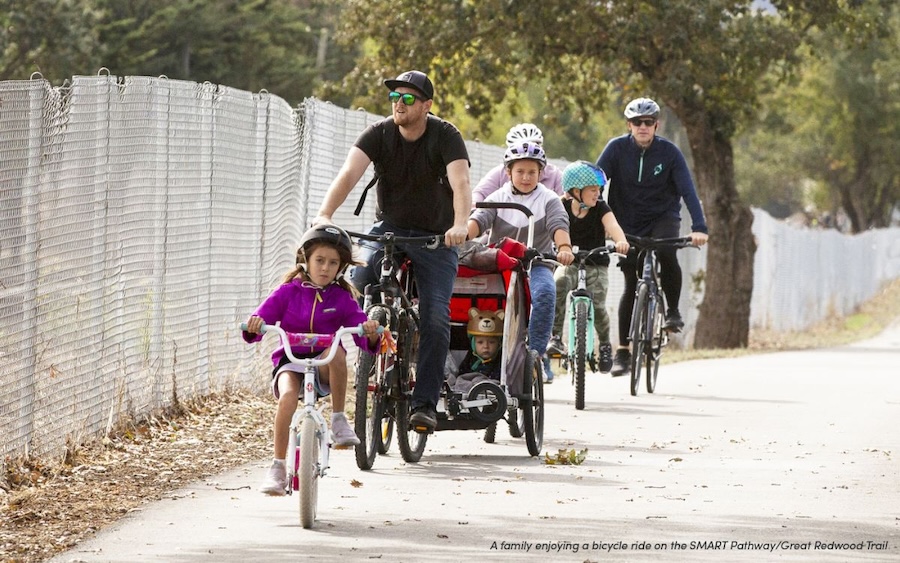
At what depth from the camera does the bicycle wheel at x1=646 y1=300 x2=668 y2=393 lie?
14961mm

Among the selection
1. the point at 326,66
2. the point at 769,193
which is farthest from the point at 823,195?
the point at 326,66

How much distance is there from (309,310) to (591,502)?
173 centimetres

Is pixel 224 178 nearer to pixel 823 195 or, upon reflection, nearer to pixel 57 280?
pixel 57 280

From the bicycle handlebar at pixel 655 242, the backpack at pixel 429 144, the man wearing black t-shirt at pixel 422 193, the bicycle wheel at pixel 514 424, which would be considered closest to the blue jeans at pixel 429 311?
the man wearing black t-shirt at pixel 422 193

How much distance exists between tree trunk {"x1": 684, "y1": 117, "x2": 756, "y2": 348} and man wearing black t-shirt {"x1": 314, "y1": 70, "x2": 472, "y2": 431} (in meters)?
16.7

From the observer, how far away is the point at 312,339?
7.71 m

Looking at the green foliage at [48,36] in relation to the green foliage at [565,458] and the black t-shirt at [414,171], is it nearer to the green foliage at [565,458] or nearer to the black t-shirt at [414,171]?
the green foliage at [565,458]

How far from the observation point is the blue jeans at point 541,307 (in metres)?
11.0

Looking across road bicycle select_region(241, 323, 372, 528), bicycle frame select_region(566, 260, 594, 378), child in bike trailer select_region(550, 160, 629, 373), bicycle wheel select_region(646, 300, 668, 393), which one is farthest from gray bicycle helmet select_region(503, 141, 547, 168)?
road bicycle select_region(241, 323, 372, 528)

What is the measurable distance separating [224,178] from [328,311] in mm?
5062

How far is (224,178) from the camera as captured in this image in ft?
41.6

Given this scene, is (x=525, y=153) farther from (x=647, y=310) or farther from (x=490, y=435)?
(x=647, y=310)

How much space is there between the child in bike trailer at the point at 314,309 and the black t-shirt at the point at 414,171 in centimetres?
167

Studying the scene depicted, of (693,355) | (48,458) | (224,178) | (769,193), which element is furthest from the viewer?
(769,193)
